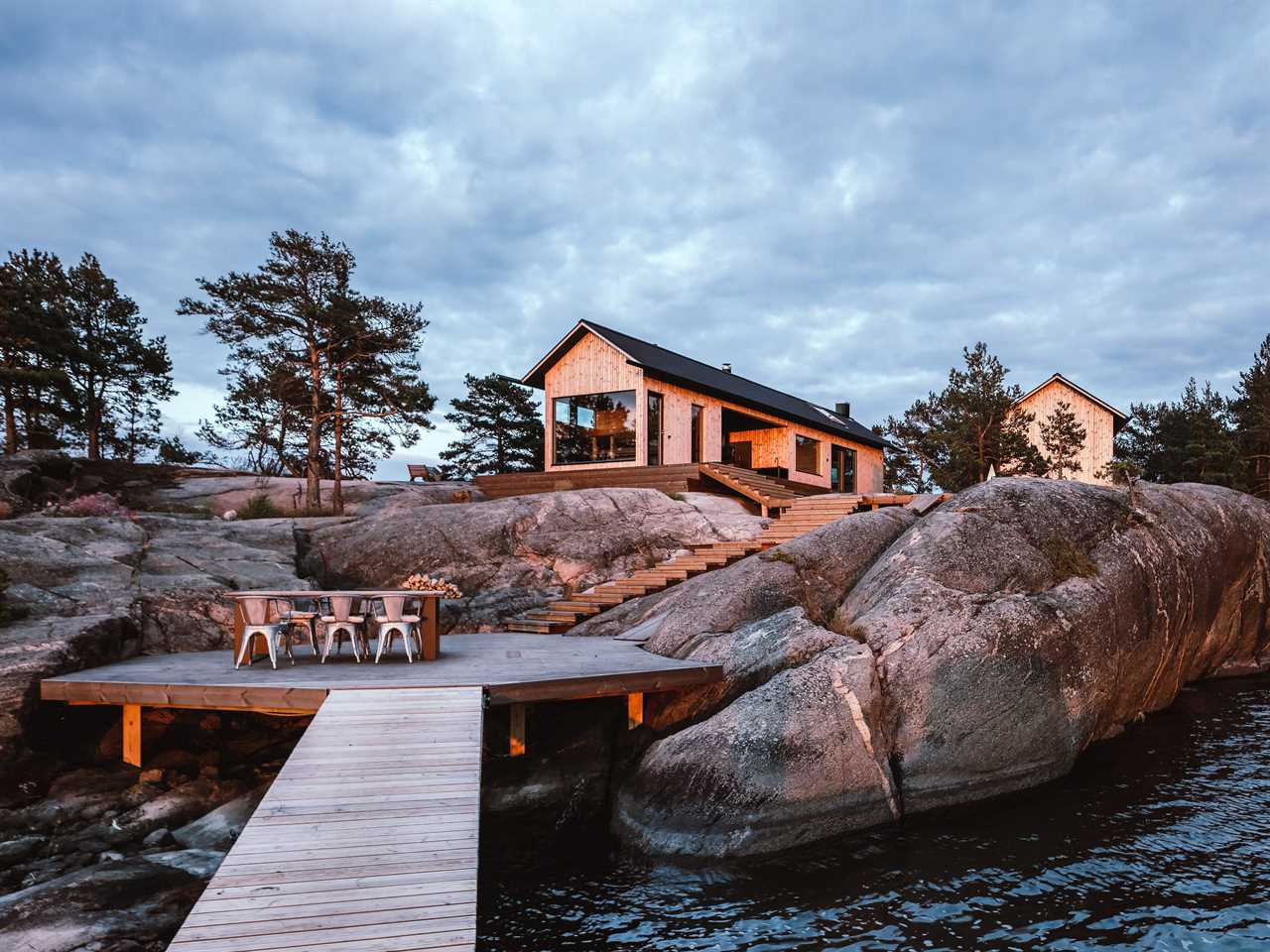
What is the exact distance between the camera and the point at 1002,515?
11.0 meters

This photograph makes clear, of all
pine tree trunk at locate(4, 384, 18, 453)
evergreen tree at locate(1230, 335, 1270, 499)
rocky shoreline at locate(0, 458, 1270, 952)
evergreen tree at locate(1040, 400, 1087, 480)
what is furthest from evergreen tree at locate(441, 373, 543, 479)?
evergreen tree at locate(1230, 335, 1270, 499)

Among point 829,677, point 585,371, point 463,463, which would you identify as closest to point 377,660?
point 829,677

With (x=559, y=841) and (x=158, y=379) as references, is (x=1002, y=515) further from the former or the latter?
(x=158, y=379)

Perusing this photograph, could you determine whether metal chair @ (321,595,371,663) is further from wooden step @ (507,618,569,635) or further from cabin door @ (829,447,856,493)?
cabin door @ (829,447,856,493)

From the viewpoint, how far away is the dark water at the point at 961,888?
564 cm

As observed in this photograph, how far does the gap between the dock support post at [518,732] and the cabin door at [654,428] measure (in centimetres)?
Result: 1522

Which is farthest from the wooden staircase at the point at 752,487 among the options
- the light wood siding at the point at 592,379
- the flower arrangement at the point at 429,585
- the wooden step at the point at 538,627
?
the flower arrangement at the point at 429,585

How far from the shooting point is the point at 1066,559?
412 inches

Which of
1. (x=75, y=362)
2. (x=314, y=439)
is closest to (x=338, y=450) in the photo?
(x=314, y=439)

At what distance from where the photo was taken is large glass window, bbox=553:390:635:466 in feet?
77.7

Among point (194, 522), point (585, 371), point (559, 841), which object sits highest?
point (585, 371)

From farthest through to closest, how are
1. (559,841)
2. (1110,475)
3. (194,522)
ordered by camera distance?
(1110,475) → (194,522) → (559,841)

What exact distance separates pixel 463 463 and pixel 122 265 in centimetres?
1676

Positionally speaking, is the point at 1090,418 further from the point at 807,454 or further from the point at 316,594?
the point at 316,594
